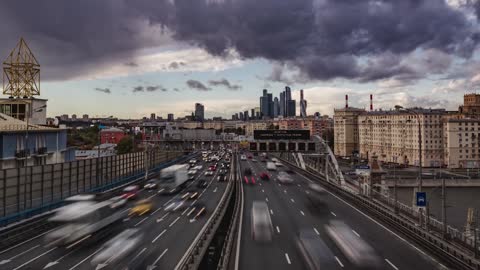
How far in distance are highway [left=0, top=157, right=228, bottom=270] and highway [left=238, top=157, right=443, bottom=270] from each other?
14.5 feet

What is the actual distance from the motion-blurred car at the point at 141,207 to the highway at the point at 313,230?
11043 mm

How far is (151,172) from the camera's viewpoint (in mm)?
90062

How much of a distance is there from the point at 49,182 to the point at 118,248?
18.1 m

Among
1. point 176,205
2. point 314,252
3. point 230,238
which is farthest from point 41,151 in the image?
point 314,252

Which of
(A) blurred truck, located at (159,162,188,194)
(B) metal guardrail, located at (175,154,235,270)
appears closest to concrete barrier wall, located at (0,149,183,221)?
(A) blurred truck, located at (159,162,188,194)

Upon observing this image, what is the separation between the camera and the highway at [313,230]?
24203 mm

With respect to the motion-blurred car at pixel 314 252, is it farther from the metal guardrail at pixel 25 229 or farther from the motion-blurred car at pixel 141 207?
the metal guardrail at pixel 25 229

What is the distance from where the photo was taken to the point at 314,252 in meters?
26.5

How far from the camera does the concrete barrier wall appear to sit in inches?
1335

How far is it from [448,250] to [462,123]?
14182 centimetres

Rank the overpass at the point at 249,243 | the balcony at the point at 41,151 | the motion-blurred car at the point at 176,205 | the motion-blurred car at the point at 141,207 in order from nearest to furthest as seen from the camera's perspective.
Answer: the overpass at the point at 249,243 < the motion-blurred car at the point at 141,207 < the motion-blurred car at the point at 176,205 < the balcony at the point at 41,151

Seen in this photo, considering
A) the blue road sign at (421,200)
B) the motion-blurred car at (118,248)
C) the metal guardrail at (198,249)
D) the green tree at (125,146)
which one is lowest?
the motion-blurred car at (118,248)

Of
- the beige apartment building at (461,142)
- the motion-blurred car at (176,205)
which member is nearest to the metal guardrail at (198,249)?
the motion-blurred car at (176,205)

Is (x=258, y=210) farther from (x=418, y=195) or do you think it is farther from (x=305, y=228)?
(x=418, y=195)
